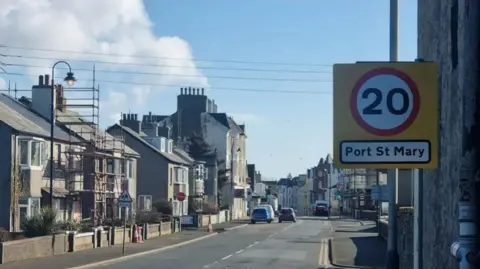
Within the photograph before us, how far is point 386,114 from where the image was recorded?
7176mm

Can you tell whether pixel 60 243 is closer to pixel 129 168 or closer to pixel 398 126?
pixel 398 126

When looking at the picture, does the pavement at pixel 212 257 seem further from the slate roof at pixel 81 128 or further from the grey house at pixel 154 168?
the grey house at pixel 154 168

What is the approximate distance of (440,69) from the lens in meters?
8.45

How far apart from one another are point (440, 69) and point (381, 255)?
25894 millimetres

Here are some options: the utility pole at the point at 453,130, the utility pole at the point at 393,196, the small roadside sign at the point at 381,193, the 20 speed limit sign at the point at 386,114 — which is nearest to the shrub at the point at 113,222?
the small roadside sign at the point at 381,193

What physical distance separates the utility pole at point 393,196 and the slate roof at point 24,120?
1120 inches

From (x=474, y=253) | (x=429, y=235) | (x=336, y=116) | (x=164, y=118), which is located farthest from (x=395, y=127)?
(x=164, y=118)

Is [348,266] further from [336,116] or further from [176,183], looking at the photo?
[176,183]

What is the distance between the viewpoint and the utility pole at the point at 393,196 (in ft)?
46.2

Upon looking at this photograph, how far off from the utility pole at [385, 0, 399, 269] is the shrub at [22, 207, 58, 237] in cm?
2138

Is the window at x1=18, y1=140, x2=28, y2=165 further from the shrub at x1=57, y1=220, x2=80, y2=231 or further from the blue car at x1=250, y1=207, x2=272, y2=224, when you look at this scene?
the blue car at x1=250, y1=207, x2=272, y2=224

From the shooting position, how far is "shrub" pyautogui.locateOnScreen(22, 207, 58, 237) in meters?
32.8

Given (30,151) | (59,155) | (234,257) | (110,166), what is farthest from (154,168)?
(234,257)

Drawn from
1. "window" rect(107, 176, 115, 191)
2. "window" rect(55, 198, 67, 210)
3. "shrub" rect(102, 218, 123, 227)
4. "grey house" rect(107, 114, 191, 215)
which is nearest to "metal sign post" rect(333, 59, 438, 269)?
"shrub" rect(102, 218, 123, 227)
